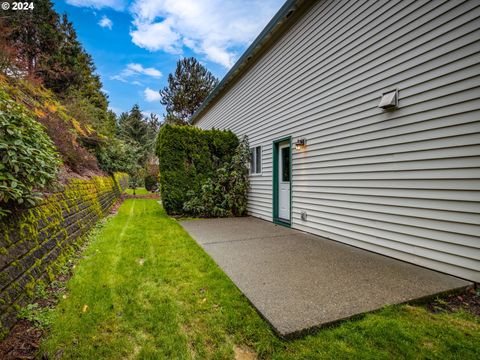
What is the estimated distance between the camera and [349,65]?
4262mm

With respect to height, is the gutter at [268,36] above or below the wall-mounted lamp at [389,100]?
above

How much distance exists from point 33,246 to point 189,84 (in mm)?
21913

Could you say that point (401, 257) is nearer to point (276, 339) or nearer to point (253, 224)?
point (276, 339)

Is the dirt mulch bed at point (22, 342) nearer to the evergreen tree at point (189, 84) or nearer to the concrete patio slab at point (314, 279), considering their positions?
the concrete patio slab at point (314, 279)

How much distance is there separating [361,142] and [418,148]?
93 cm

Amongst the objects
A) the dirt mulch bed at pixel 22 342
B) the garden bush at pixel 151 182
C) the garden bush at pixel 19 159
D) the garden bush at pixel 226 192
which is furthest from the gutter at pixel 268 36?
the garden bush at pixel 151 182

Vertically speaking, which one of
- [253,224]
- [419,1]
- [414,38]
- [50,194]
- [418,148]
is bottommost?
[253,224]

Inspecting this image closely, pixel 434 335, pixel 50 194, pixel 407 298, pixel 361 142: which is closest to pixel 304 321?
pixel 434 335

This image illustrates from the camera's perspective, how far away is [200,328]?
2.00 m

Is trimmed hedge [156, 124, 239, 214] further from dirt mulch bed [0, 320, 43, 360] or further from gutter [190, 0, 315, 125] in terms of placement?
dirt mulch bed [0, 320, 43, 360]

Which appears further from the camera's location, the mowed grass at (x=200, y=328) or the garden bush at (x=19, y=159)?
the garden bush at (x=19, y=159)

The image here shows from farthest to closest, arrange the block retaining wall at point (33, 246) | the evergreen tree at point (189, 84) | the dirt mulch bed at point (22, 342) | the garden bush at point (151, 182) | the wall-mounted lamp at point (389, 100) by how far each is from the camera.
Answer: the evergreen tree at point (189, 84)
the garden bush at point (151, 182)
the wall-mounted lamp at point (389, 100)
the block retaining wall at point (33, 246)
the dirt mulch bed at point (22, 342)

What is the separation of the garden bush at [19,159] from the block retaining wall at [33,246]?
0.24m

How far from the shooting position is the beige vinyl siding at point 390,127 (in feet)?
9.10
